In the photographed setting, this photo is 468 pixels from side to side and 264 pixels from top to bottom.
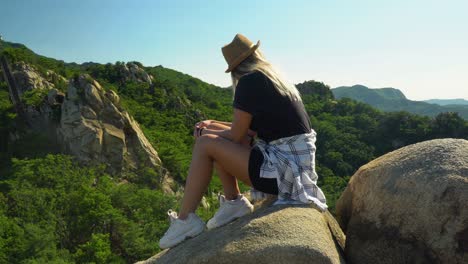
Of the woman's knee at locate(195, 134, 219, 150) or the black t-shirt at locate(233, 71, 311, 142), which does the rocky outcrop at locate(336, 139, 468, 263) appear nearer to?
the black t-shirt at locate(233, 71, 311, 142)

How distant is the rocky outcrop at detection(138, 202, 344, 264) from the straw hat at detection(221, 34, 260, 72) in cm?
173

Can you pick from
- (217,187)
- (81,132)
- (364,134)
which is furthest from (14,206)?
(364,134)

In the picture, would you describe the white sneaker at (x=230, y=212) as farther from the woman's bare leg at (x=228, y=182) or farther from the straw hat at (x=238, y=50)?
the straw hat at (x=238, y=50)

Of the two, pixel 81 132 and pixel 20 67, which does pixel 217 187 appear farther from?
pixel 20 67

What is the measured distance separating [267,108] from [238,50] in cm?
77

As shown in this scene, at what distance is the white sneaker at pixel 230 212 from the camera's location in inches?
190

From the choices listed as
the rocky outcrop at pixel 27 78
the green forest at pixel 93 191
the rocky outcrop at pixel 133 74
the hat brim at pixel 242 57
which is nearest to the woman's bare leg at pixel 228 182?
the hat brim at pixel 242 57

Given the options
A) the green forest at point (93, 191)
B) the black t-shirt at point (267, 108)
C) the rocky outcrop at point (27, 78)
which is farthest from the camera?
the rocky outcrop at point (27, 78)

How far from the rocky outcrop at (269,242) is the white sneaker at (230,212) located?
0.73ft

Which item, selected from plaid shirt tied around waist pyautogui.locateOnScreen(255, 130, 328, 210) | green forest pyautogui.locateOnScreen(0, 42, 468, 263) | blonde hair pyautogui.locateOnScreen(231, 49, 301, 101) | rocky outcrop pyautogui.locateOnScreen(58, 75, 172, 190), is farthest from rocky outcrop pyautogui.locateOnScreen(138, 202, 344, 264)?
rocky outcrop pyautogui.locateOnScreen(58, 75, 172, 190)

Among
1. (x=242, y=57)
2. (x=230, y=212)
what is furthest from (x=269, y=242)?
(x=242, y=57)

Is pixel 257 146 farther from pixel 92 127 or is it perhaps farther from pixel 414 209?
pixel 92 127

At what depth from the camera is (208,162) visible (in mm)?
4641

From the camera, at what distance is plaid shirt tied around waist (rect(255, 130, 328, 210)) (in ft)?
14.6
